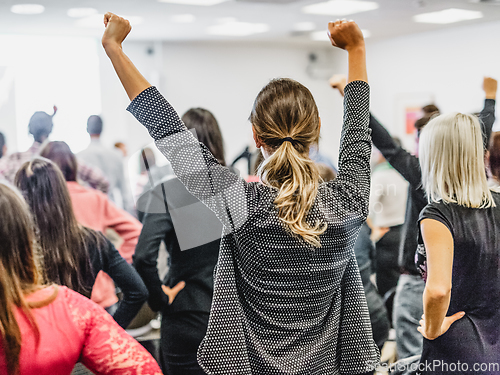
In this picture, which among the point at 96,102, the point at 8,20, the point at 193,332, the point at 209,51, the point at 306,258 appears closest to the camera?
the point at 306,258

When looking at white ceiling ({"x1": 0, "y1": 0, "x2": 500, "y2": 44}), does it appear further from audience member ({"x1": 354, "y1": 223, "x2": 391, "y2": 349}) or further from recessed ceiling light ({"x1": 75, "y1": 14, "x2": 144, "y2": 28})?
audience member ({"x1": 354, "y1": 223, "x2": 391, "y2": 349})

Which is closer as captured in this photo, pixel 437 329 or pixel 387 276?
pixel 437 329

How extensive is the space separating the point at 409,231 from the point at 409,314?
342mm

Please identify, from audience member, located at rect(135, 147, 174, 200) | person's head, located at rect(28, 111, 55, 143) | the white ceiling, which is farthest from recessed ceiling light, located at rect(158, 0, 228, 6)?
audience member, located at rect(135, 147, 174, 200)

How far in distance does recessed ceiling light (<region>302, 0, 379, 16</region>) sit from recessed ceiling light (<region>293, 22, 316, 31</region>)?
0.65m

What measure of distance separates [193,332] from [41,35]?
22.6 feet

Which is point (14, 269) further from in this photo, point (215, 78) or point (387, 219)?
point (215, 78)

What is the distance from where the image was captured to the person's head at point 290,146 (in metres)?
1.04

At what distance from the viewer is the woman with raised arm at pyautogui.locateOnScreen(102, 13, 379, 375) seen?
1.03 m

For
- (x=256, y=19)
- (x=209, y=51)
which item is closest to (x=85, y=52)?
(x=209, y=51)

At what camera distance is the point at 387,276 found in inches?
104

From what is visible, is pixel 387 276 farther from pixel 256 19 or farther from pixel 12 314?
pixel 256 19

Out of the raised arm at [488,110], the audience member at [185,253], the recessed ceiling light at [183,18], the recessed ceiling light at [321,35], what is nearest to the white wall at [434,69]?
the recessed ceiling light at [321,35]

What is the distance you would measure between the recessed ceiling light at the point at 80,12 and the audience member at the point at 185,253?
493 centimetres
